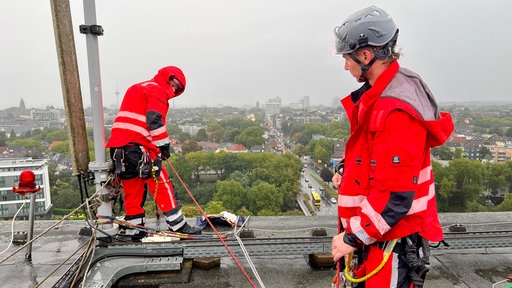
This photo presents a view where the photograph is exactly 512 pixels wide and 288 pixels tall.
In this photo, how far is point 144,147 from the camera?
4.01 meters

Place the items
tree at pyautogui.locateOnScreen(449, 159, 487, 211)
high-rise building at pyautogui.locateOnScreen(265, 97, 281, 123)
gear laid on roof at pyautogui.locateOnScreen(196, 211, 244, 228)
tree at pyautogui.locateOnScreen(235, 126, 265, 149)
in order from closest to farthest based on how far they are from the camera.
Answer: gear laid on roof at pyautogui.locateOnScreen(196, 211, 244, 228), tree at pyautogui.locateOnScreen(449, 159, 487, 211), tree at pyautogui.locateOnScreen(235, 126, 265, 149), high-rise building at pyautogui.locateOnScreen(265, 97, 281, 123)

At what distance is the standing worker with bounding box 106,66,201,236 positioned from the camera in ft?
12.8

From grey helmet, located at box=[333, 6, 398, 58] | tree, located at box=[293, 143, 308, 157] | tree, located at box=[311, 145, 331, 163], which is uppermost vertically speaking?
grey helmet, located at box=[333, 6, 398, 58]

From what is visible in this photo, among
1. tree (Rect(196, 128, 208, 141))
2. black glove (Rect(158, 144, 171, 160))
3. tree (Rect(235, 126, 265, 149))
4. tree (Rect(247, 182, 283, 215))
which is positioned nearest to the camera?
black glove (Rect(158, 144, 171, 160))

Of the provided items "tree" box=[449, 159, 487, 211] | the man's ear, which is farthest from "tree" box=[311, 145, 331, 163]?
the man's ear

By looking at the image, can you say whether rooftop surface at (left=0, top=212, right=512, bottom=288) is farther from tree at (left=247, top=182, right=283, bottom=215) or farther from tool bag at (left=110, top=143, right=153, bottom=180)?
tree at (left=247, top=182, right=283, bottom=215)

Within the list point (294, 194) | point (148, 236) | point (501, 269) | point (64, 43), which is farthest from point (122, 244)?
point (294, 194)

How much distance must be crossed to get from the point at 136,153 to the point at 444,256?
3.62 metres

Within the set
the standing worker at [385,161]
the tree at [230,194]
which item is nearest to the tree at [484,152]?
the tree at [230,194]

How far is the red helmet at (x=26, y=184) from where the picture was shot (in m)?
3.25

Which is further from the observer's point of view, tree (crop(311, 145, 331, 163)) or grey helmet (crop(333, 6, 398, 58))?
tree (crop(311, 145, 331, 163))

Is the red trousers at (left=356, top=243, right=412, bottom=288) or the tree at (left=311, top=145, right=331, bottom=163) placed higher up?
the red trousers at (left=356, top=243, right=412, bottom=288)

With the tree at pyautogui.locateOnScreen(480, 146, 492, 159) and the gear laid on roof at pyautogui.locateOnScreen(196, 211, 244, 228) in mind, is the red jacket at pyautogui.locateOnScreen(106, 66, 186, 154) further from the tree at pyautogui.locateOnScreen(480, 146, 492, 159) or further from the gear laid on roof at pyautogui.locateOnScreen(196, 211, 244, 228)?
the tree at pyautogui.locateOnScreen(480, 146, 492, 159)

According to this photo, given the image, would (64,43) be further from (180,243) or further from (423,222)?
(423,222)
